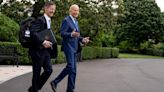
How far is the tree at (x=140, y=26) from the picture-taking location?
68000mm

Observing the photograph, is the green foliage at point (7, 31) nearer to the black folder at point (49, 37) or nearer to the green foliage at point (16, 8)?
the green foliage at point (16, 8)

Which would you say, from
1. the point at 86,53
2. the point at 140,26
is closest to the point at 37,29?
the point at 86,53

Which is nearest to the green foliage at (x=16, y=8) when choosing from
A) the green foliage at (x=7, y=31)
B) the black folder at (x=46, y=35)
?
the green foliage at (x=7, y=31)

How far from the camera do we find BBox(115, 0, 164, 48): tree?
68.0 meters

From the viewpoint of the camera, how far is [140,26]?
67875mm

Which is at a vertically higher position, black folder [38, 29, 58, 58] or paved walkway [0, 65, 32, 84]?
black folder [38, 29, 58, 58]

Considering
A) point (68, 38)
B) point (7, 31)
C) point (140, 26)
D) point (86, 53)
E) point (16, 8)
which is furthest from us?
point (140, 26)

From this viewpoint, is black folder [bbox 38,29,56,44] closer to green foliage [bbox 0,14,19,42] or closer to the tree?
green foliage [bbox 0,14,19,42]

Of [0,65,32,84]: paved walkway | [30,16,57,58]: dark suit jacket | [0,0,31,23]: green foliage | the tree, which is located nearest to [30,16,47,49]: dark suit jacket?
[30,16,57,58]: dark suit jacket

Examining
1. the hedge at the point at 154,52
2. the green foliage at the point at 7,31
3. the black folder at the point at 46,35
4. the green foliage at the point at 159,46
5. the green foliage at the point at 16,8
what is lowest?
the hedge at the point at 154,52

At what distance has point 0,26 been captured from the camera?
23156 millimetres

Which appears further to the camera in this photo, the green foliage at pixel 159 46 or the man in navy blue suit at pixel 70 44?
the green foliage at pixel 159 46

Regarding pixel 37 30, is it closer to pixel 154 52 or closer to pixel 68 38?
pixel 68 38

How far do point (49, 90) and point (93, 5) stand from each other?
78.5ft
